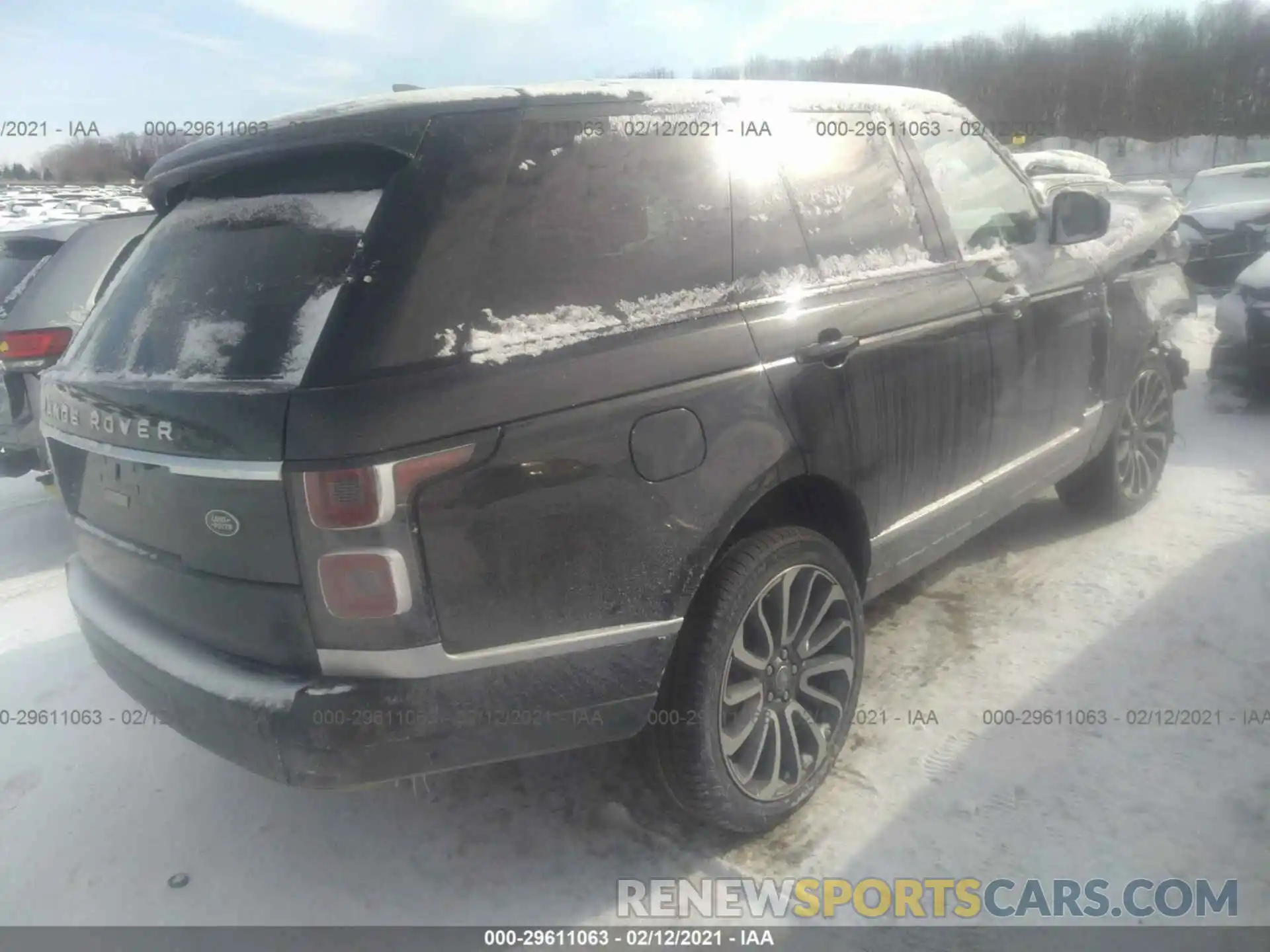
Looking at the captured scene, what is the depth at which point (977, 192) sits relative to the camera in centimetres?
348

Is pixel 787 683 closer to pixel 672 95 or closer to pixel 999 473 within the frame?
pixel 999 473

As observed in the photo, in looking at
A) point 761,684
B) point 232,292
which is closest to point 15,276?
point 232,292

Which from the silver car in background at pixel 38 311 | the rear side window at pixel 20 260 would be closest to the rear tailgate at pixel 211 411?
the silver car in background at pixel 38 311

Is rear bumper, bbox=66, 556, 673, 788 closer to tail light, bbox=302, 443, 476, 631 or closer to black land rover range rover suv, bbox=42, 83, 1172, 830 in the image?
black land rover range rover suv, bbox=42, 83, 1172, 830

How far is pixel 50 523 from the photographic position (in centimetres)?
555

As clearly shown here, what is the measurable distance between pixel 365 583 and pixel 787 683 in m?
1.25

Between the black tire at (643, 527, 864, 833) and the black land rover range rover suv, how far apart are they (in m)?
0.01

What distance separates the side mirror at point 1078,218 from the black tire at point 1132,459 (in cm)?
92

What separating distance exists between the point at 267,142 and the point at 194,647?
120 centimetres

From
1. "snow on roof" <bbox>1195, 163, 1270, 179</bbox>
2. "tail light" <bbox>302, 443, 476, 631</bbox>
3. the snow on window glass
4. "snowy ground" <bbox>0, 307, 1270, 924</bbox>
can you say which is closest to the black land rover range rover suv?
"tail light" <bbox>302, 443, 476, 631</bbox>

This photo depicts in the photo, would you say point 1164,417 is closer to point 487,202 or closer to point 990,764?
point 990,764

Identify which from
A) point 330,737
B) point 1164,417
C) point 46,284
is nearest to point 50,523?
point 46,284

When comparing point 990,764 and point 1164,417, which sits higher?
point 1164,417

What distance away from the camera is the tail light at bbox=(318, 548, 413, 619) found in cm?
180
